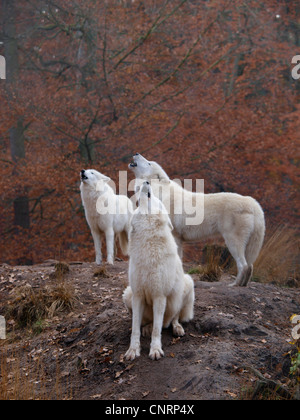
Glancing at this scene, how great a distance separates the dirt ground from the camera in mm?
4285

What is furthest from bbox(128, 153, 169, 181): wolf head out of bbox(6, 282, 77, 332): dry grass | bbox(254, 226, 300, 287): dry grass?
bbox(254, 226, 300, 287): dry grass

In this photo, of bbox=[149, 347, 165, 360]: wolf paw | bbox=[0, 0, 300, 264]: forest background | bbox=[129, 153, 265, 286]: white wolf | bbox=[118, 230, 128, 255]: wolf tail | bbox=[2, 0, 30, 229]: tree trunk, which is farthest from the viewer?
bbox=[2, 0, 30, 229]: tree trunk

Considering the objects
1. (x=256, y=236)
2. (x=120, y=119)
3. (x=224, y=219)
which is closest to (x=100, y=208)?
(x=224, y=219)

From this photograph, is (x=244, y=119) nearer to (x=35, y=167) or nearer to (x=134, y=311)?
(x=35, y=167)

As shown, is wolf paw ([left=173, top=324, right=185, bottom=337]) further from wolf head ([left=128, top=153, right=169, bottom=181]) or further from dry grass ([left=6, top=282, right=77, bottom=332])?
wolf head ([left=128, top=153, right=169, bottom=181])

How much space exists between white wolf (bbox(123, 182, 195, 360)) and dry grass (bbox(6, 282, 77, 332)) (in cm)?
213

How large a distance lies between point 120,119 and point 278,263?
19.7 ft

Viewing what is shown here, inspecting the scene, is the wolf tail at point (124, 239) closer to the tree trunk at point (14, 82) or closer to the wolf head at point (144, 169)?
the wolf head at point (144, 169)

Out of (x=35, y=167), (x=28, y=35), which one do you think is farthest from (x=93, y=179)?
(x=28, y=35)

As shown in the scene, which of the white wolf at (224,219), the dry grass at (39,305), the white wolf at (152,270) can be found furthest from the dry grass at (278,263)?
the white wolf at (152,270)

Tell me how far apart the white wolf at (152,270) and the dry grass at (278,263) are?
4.63 m

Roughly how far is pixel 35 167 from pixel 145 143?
9.93 feet

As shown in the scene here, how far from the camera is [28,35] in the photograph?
14.4 metres

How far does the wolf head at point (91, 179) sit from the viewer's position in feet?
27.3
